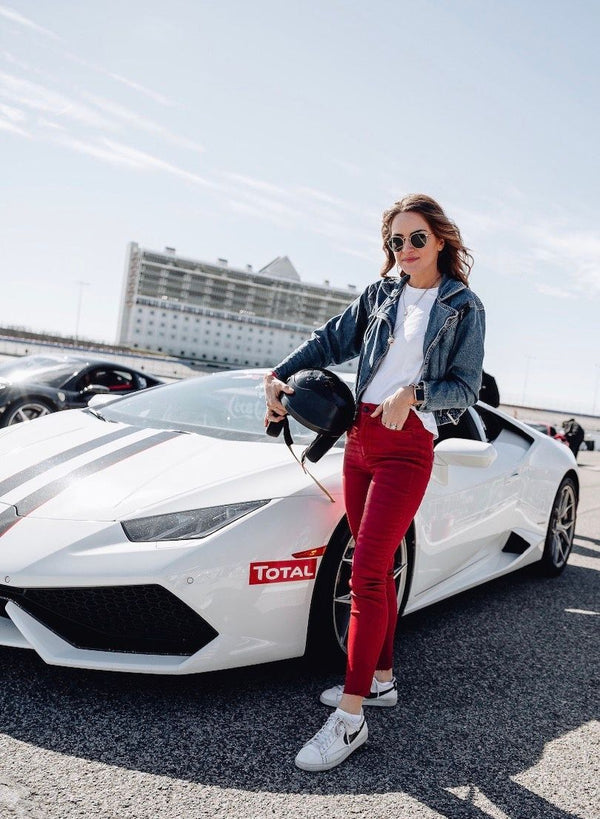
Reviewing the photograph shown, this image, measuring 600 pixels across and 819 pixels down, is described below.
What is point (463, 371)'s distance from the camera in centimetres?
228

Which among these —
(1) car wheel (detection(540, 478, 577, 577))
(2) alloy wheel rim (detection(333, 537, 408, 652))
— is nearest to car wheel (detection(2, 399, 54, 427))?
(1) car wheel (detection(540, 478, 577, 577))

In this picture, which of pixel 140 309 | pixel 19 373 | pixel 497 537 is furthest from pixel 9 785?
pixel 140 309

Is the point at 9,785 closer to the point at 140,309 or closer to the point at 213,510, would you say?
the point at 213,510

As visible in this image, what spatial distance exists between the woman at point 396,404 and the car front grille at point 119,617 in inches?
19.1

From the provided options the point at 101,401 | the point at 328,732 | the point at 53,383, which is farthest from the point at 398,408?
the point at 53,383

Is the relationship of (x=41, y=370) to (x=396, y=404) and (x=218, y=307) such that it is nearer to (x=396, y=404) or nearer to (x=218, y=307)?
(x=396, y=404)

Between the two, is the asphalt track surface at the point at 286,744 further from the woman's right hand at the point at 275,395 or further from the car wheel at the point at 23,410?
the car wheel at the point at 23,410

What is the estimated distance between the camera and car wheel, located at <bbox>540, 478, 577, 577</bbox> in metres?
4.59

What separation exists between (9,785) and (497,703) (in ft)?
5.53

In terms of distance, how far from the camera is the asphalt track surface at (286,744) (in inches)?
74.9

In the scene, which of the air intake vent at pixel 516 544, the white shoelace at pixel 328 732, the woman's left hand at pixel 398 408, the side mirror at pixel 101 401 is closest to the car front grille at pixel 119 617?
the white shoelace at pixel 328 732

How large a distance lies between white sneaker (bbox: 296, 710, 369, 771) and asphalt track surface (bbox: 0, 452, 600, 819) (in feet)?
0.10

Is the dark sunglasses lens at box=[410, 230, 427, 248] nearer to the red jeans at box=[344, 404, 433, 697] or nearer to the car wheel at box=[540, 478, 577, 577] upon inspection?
A: the red jeans at box=[344, 404, 433, 697]

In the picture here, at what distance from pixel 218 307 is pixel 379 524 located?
12747 cm
